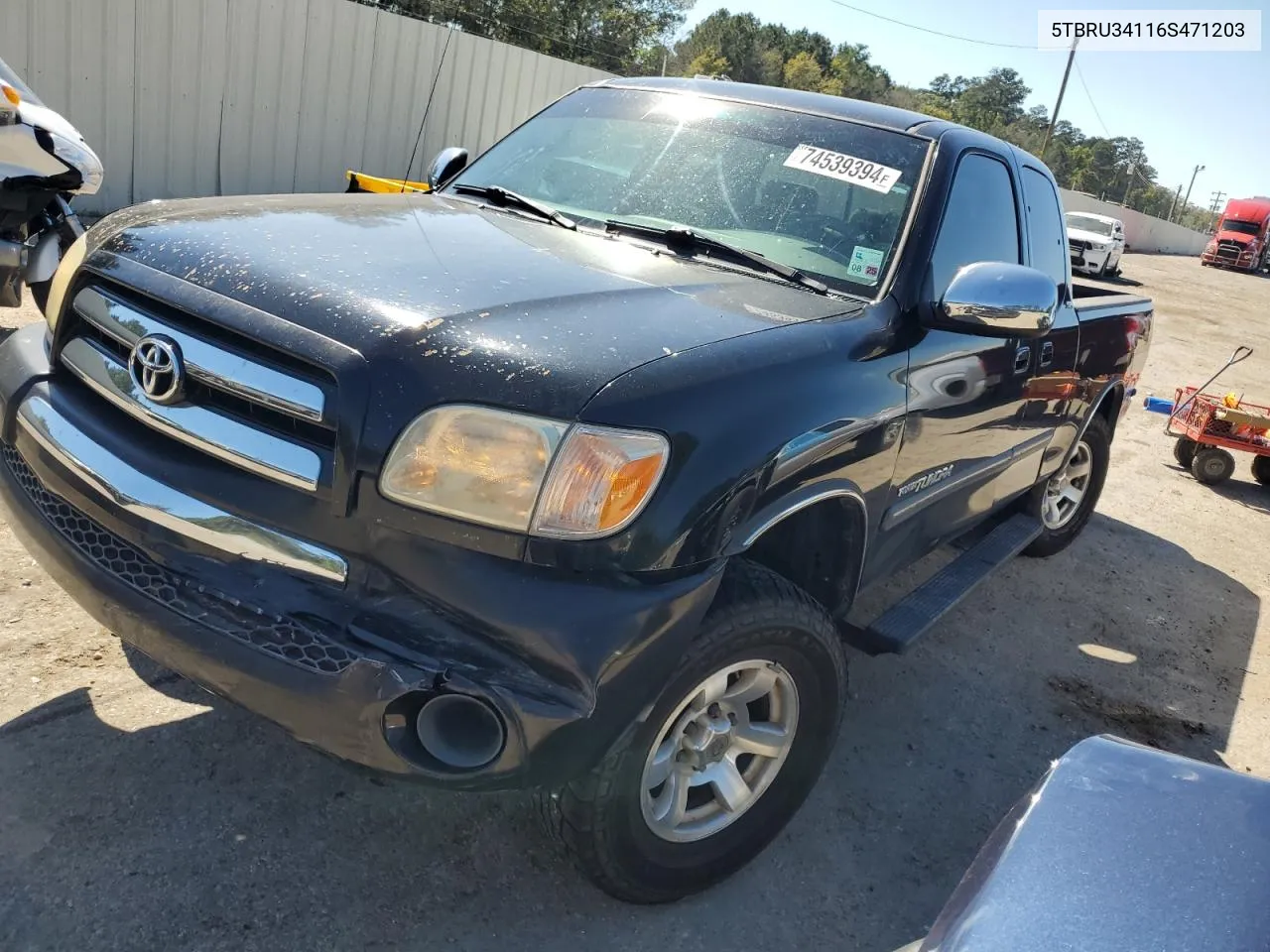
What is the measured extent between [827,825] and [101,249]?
246cm

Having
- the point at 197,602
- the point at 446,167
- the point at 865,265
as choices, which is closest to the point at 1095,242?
the point at 446,167

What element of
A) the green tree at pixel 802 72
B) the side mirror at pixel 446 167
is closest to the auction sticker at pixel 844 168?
the side mirror at pixel 446 167

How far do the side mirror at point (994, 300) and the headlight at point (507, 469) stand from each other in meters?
1.37

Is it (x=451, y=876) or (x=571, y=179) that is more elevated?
(x=571, y=179)

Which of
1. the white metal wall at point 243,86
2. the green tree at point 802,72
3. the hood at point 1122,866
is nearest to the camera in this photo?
the hood at point 1122,866

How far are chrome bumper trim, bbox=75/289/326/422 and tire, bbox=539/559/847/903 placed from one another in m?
0.94

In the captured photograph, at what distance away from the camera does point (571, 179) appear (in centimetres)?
352

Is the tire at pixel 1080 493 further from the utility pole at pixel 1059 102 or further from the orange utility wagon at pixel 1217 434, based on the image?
the utility pole at pixel 1059 102

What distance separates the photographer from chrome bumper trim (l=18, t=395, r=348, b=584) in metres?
2.09

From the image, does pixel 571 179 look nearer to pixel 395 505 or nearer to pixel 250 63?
pixel 395 505

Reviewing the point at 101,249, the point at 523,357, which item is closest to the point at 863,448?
the point at 523,357

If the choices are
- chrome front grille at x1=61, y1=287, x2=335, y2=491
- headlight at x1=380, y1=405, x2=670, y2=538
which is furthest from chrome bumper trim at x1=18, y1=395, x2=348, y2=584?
headlight at x1=380, y1=405, x2=670, y2=538

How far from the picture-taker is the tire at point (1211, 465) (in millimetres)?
7641

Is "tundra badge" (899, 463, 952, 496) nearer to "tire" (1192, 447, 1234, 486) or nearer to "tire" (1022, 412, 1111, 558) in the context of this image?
"tire" (1022, 412, 1111, 558)
